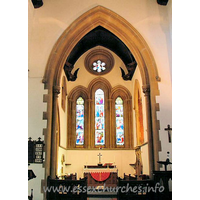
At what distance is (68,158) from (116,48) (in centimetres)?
597

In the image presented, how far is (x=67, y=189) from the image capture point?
564 cm

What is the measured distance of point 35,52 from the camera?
6965mm

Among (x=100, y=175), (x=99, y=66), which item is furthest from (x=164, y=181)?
(x=99, y=66)

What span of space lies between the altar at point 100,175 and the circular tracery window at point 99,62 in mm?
5138

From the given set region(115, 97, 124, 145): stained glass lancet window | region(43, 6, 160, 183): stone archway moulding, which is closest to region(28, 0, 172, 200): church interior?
region(43, 6, 160, 183): stone archway moulding

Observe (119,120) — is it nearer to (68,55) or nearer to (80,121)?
(80,121)

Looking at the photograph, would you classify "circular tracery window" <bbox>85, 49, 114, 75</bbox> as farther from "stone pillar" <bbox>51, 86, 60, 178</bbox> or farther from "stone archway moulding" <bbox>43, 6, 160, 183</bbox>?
"stone pillar" <bbox>51, 86, 60, 178</bbox>

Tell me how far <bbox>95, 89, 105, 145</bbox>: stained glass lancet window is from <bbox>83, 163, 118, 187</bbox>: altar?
80.2 inches

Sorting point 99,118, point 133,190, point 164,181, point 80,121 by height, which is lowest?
point 133,190

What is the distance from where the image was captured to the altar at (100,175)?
1038cm

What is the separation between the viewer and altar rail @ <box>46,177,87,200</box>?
553 centimetres

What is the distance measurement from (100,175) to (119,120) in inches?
133
